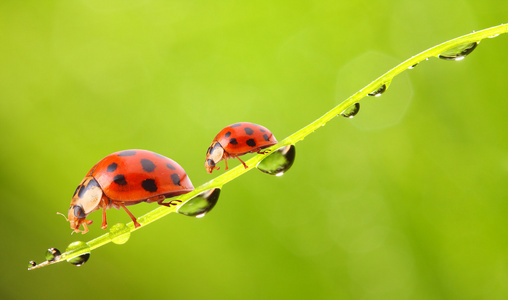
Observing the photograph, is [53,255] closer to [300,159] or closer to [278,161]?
[278,161]

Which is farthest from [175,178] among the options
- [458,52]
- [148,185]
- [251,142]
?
[458,52]

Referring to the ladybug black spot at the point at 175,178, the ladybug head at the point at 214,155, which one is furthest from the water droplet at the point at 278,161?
the ladybug head at the point at 214,155

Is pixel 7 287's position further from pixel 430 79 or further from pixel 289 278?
pixel 430 79

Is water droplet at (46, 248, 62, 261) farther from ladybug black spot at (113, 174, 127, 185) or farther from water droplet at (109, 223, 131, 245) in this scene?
ladybug black spot at (113, 174, 127, 185)

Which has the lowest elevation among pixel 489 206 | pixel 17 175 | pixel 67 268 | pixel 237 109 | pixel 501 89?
pixel 489 206

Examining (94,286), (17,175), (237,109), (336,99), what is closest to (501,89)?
(336,99)

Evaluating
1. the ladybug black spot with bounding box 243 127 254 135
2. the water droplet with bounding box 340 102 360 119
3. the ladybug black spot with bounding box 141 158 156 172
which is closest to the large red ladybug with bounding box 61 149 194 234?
the ladybug black spot with bounding box 141 158 156 172
